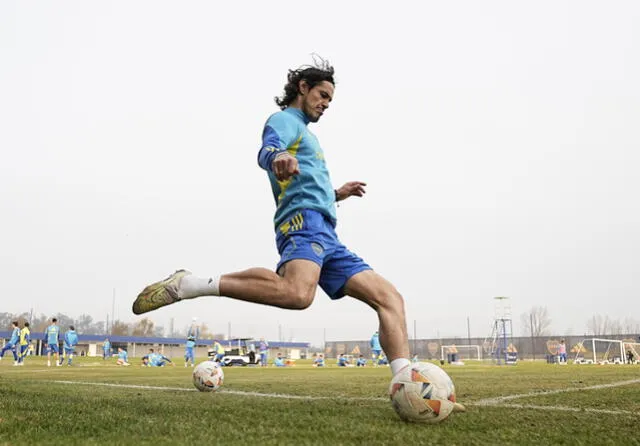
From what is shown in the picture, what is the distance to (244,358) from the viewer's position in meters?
36.1

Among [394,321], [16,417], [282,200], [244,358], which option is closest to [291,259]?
[282,200]

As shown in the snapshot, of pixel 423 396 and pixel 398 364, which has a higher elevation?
pixel 398 364

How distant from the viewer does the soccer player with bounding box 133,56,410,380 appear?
3908 millimetres

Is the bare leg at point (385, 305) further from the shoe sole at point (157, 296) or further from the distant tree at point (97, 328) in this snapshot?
the distant tree at point (97, 328)

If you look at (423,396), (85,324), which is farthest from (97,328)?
(423,396)

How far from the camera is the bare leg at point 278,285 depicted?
3.86 meters

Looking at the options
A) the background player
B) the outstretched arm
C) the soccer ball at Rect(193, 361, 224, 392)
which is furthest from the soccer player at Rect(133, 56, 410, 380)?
the background player

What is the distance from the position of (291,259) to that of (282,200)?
1.68ft

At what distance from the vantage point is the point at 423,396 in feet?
10.8

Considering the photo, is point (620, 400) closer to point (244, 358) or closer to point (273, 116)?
point (273, 116)

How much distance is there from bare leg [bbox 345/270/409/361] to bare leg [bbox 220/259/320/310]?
20.3 inches

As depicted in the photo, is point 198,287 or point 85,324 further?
point 85,324

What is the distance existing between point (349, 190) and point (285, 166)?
5.50ft

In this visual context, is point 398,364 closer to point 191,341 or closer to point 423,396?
point 423,396
